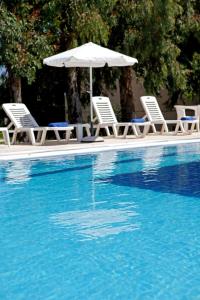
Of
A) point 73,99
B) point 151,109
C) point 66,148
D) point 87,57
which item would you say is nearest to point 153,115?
point 151,109

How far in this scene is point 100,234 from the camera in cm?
435

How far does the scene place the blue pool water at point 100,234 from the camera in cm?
312

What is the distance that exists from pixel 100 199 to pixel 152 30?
1123 centimetres

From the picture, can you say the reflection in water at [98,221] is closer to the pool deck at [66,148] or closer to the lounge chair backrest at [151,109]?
the pool deck at [66,148]

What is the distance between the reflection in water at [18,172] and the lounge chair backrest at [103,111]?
4752 millimetres

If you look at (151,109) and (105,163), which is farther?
(151,109)

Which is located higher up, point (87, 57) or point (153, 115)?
point (87, 57)

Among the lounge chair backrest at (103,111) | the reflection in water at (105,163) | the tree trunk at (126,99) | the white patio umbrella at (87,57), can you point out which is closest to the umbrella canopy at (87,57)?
the white patio umbrella at (87,57)

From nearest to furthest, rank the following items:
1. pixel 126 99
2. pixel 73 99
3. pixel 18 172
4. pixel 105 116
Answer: pixel 18 172, pixel 105 116, pixel 73 99, pixel 126 99

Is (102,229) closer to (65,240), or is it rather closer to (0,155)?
(65,240)

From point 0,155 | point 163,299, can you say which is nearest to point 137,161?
point 0,155

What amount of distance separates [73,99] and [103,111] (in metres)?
2.00

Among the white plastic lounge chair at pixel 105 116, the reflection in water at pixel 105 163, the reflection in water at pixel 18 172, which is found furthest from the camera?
the white plastic lounge chair at pixel 105 116

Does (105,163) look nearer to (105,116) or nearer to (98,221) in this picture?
(98,221)
